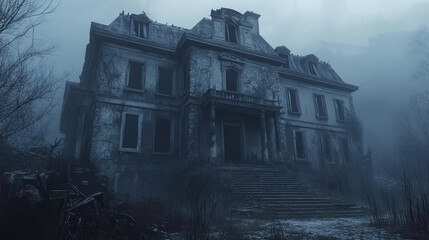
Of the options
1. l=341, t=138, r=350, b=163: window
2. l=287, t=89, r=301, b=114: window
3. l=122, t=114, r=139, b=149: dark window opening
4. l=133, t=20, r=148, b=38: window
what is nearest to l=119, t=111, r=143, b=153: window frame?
l=122, t=114, r=139, b=149: dark window opening

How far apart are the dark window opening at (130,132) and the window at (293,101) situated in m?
11.9

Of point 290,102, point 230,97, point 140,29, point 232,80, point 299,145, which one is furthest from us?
point 290,102

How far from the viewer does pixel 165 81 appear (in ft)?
60.2

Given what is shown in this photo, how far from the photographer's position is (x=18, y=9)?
8.16 metres

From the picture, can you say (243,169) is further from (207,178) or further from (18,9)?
(18,9)

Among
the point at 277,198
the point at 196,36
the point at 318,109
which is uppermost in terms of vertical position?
the point at 196,36

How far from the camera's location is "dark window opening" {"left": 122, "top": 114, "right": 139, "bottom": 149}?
16.0 metres

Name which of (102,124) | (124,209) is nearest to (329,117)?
(102,124)

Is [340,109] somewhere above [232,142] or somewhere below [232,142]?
above

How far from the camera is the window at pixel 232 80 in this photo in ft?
60.6

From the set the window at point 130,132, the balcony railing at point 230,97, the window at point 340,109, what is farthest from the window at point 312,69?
the window at point 130,132

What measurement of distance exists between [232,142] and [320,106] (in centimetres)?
1005

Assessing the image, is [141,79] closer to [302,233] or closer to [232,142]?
[232,142]

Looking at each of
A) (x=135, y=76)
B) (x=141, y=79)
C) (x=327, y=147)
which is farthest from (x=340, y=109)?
(x=135, y=76)
